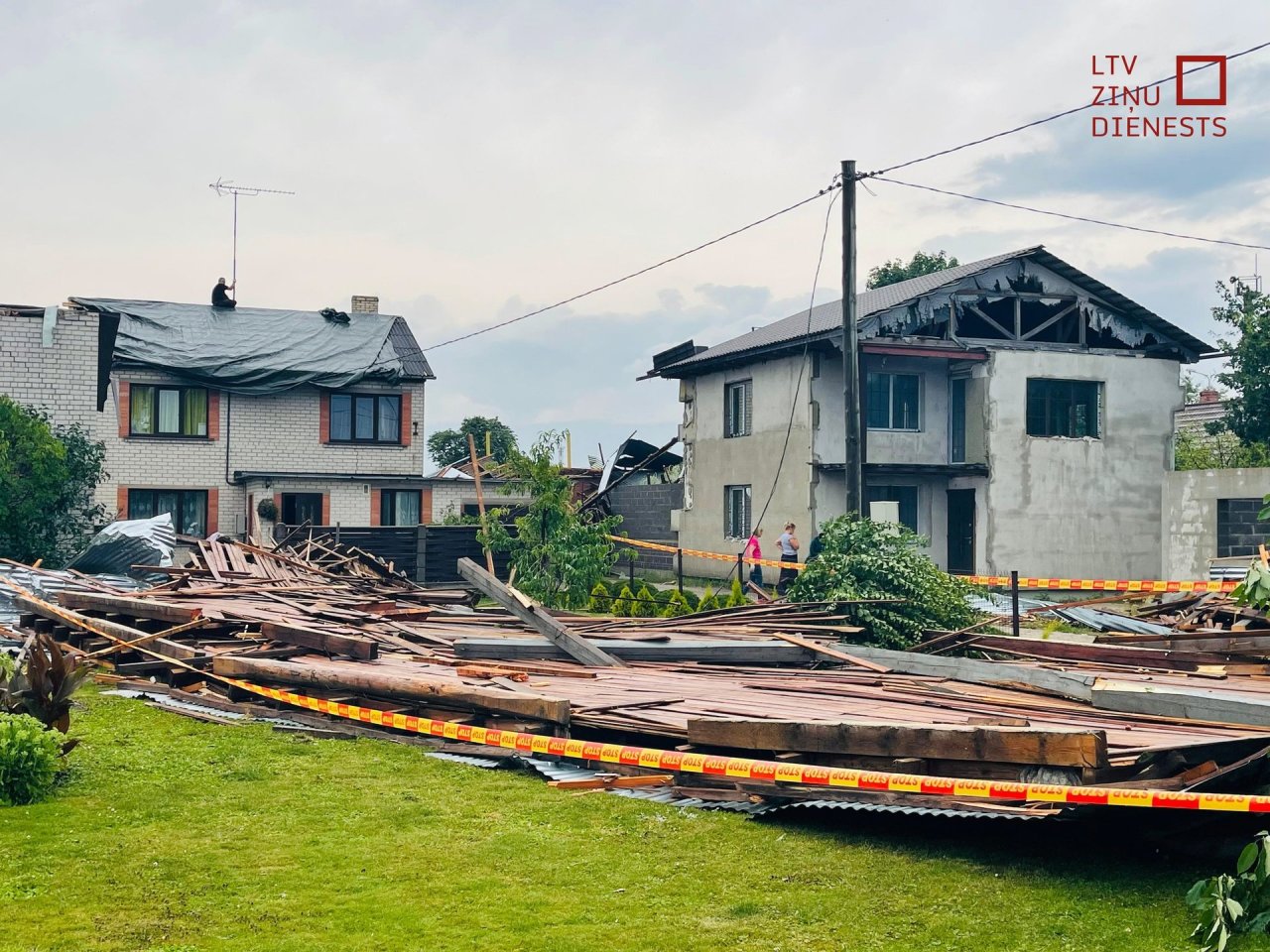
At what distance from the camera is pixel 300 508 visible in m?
33.6

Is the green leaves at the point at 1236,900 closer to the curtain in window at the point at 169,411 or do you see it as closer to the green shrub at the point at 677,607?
the green shrub at the point at 677,607

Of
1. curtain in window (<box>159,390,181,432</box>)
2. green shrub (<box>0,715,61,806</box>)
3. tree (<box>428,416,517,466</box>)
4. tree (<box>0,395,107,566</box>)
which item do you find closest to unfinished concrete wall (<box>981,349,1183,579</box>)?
tree (<box>0,395,107,566</box>)

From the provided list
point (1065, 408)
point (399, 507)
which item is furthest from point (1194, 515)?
point (399, 507)

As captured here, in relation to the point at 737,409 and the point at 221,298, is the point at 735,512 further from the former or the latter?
the point at 221,298

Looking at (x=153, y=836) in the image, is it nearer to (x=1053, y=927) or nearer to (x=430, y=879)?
(x=430, y=879)

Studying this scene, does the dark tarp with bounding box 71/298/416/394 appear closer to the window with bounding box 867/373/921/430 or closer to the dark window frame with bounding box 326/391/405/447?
the dark window frame with bounding box 326/391/405/447

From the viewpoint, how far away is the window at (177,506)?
1309 inches

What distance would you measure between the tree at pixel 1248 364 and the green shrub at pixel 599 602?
17538mm

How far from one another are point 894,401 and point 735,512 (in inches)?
199

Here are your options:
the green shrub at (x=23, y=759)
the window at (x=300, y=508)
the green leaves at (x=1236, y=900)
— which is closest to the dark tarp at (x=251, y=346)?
the window at (x=300, y=508)

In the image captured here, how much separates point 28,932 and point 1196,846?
18.0 ft

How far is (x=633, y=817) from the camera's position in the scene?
757cm

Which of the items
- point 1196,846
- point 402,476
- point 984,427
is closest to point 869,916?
point 1196,846

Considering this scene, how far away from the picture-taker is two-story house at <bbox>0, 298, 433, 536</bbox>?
33062 millimetres
